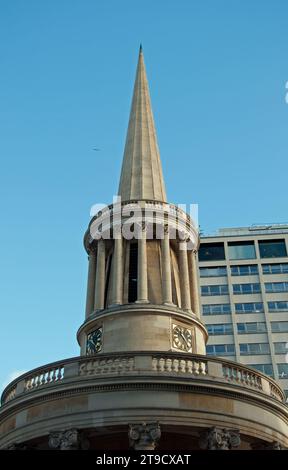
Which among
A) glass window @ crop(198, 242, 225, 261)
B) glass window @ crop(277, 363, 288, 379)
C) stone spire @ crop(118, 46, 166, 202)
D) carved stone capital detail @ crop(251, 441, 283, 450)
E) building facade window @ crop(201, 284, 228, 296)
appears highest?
glass window @ crop(198, 242, 225, 261)

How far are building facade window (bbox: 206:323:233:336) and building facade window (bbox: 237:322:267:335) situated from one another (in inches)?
47.3

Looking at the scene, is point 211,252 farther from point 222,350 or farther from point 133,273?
point 133,273

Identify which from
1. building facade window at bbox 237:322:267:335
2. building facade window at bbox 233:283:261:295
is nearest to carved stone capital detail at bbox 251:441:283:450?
building facade window at bbox 237:322:267:335

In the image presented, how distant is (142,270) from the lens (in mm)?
34094

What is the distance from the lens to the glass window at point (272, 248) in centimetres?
9800

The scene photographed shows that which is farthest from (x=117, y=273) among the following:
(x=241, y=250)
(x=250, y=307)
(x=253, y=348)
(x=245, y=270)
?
(x=241, y=250)

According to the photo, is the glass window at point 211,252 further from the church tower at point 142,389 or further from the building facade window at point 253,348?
the church tower at point 142,389

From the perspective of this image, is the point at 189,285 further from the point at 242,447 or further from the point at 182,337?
the point at 242,447

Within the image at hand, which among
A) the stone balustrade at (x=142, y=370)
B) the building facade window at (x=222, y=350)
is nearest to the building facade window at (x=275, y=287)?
the building facade window at (x=222, y=350)

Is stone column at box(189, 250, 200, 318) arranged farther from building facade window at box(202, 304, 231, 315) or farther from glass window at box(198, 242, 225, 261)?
glass window at box(198, 242, 225, 261)

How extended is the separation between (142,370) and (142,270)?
8.40 meters

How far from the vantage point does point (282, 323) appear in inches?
3588

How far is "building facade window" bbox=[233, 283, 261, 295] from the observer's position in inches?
3718
